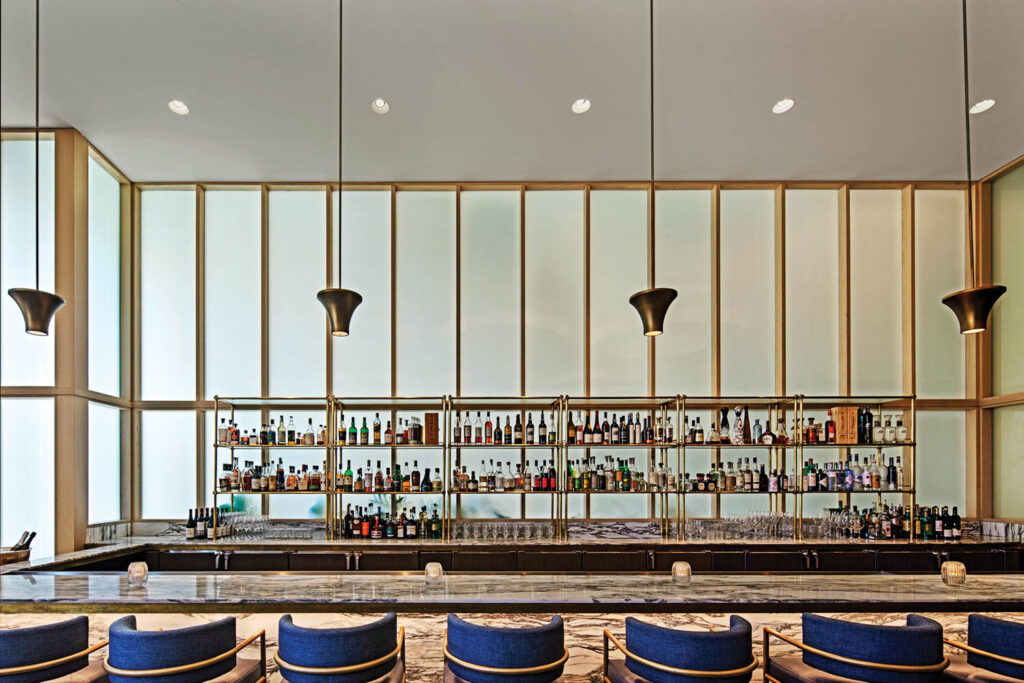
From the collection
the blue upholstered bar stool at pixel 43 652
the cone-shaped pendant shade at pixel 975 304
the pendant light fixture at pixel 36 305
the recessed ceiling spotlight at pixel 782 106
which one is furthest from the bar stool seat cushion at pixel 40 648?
the recessed ceiling spotlight at pixel 782 106

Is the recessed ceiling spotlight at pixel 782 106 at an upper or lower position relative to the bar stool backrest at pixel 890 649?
upper

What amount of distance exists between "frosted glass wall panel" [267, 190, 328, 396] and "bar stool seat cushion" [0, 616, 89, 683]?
355 cm

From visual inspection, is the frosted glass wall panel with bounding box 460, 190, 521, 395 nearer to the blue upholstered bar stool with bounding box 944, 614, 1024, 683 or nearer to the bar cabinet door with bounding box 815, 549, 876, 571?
the bar cabinet door with bounding box 815, 549, 876, 571

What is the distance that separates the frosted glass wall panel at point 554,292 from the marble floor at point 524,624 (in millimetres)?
3107

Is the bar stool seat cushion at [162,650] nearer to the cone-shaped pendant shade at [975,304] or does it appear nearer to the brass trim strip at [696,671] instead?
the brass trim strip at [696,671]

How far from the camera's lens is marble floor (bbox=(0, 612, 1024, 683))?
9.01 feet

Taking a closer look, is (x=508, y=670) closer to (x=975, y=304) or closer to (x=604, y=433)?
(x=975, y=304)

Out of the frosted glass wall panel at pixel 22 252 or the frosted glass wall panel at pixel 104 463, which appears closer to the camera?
the frosted glass wall panel at pixel 22 252

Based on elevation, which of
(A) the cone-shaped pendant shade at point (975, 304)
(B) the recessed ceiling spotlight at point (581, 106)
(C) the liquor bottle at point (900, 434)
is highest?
(B) the recessed ceiling spotlight at point (581, 106)

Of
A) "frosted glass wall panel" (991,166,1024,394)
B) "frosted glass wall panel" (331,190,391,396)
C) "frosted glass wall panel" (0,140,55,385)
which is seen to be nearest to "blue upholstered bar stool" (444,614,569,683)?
"frosted glass wall panel" (331,190,391,396)

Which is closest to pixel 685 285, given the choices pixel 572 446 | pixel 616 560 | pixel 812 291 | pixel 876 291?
pixel 812 291

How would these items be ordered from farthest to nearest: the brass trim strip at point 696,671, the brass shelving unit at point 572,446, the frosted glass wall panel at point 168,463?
the frosted glass wall panel at point 168,463
the brass shelving unit at point 572,446
the brass trim strip at point 696,671

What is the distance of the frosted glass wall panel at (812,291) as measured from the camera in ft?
19.1

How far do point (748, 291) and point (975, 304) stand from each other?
2707 millimetres
